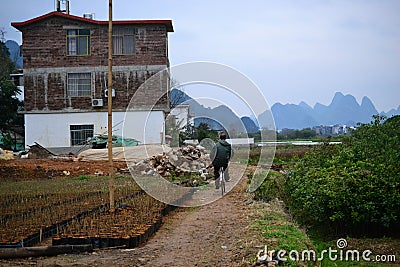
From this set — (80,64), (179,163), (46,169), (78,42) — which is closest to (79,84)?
(80,64)

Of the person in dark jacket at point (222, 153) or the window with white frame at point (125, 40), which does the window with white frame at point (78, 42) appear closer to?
the window with white frame at point (125, 40)

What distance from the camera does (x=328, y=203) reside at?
703cm

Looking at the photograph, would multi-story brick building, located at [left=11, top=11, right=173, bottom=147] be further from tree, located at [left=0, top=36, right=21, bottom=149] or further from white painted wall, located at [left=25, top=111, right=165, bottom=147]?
tree, located at [left=0, top=36, right=21, bottom=149]

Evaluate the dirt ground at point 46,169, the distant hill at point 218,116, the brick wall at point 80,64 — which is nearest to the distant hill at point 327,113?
the brick wall at point 80,64

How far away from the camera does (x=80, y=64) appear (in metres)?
25.5

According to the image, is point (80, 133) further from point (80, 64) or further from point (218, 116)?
point (218, 116)

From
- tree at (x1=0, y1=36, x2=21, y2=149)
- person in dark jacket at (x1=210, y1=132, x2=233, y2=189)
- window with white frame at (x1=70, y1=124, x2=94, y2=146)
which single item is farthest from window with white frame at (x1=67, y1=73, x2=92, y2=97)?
person in dark jacket at (x1=210, y1=132, x2=233, y2=189)

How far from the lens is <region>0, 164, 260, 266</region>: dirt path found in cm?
525

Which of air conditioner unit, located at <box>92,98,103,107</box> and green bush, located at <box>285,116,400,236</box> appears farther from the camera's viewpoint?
air conditioner unit, located at <box>92,98,103,107</box>

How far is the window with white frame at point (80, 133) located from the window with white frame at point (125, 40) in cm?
400

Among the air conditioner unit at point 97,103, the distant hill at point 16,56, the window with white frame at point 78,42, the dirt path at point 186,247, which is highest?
the distant hill at point 16,56

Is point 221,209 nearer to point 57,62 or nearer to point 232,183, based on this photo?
point 232,183

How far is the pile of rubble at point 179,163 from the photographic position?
48.3ft

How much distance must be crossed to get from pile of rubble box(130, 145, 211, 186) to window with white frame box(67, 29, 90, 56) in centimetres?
1174
